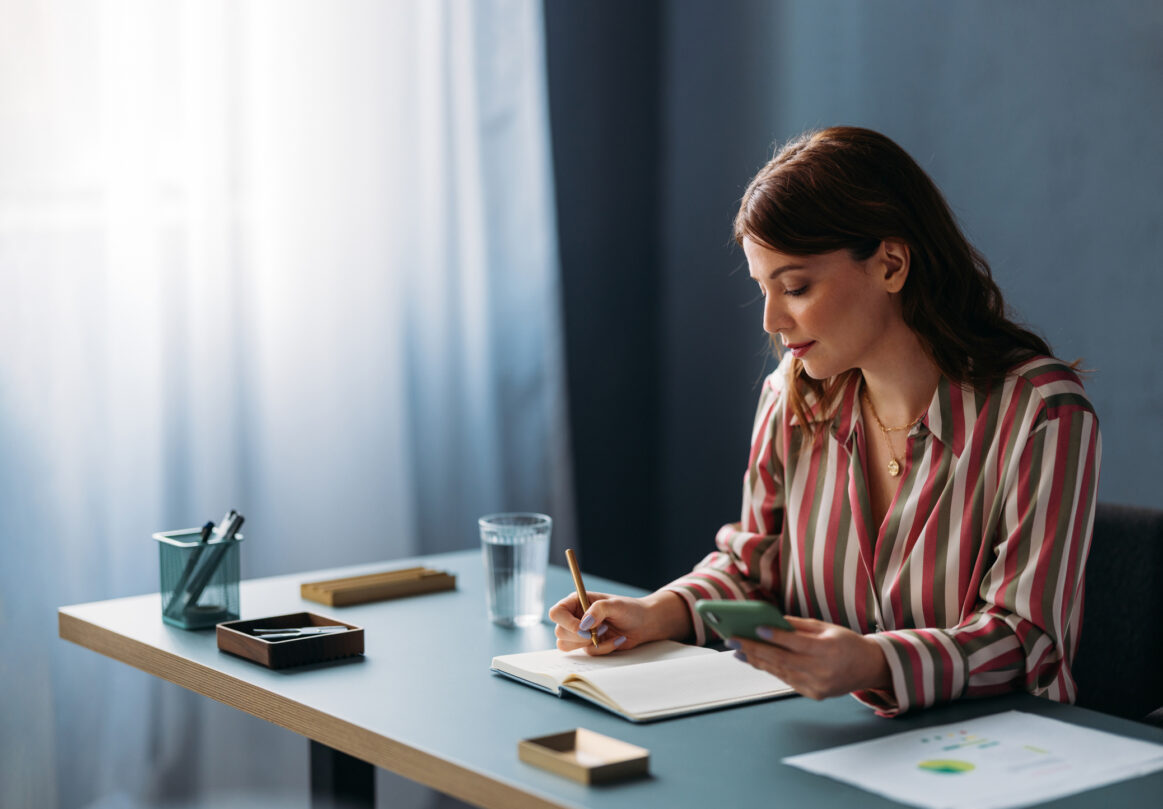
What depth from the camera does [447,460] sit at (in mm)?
2625

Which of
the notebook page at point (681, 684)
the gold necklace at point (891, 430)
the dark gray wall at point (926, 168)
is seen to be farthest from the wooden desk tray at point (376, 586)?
the dark gray wall at point (926, 168)

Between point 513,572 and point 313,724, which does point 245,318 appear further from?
point 313,724

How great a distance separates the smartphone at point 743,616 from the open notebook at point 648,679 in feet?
0.37

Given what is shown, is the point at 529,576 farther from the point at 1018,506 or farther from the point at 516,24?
the point at 516,24

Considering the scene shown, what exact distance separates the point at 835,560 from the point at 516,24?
1.63 metres

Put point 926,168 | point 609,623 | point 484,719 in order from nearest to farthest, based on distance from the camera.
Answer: point 484,719 → point 609,623 → point 926,168

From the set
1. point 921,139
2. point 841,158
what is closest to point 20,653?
point 841,158

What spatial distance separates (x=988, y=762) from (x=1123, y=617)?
65 cm

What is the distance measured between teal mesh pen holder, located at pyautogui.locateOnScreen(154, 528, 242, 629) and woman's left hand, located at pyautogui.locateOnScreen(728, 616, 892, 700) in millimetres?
693

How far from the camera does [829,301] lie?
4.70 ft

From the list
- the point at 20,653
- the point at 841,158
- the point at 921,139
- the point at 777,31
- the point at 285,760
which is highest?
the point at 777,31

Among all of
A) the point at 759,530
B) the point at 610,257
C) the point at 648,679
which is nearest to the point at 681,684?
the point at 648,679

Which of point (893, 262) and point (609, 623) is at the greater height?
A: point (893, 262)

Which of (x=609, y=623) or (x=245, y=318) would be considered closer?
(x=609, y=623)
